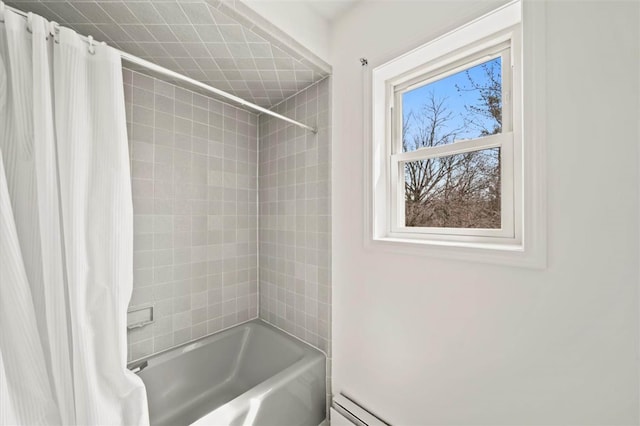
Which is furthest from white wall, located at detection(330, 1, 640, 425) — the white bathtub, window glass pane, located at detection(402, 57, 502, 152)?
the white bathtub

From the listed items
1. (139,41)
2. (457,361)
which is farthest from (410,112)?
(139,41)

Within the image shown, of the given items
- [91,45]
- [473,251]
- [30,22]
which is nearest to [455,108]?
[473,251]

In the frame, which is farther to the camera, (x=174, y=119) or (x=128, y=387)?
(x=174, y=119)

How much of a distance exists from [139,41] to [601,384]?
2.28 m

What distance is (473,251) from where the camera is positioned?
940 millimetres

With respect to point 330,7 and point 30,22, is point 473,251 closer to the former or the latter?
point 330,7

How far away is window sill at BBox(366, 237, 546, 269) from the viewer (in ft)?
2.68

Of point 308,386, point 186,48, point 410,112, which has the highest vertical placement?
point 186,48

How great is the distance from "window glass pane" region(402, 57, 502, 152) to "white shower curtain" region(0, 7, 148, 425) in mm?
1368

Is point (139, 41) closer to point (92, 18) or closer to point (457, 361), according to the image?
point (92, 18)

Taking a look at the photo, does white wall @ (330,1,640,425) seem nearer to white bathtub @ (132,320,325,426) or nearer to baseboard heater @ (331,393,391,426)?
baseboard heater @ (331,393,391,426)

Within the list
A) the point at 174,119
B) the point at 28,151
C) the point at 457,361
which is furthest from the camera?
the point at 174,119

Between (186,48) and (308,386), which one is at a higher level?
(186,48)

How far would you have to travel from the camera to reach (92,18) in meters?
1.06
